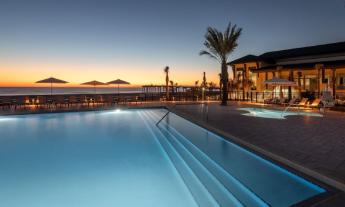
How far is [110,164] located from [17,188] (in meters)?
2.04

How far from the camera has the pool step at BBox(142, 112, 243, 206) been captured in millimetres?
3996

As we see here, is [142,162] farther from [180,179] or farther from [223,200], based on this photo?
[223,200]

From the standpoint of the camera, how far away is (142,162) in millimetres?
6562

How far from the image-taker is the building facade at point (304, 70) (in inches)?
684

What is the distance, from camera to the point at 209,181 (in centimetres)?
484

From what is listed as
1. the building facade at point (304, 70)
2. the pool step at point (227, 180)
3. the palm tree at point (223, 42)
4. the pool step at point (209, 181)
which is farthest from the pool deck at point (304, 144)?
the palm tree at point (223, 42)

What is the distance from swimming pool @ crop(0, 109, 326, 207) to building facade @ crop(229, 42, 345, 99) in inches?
444

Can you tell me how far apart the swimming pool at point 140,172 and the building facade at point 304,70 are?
11.3 meters

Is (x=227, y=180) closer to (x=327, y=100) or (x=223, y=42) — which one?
(x=327, y=100)

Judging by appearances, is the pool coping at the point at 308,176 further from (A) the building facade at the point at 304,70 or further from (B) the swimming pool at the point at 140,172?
(A) the building facade at the point at 304,70

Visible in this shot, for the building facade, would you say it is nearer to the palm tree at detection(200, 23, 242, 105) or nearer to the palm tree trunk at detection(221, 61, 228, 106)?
the palm tree trunk at detection(221, 61, 228, 106)

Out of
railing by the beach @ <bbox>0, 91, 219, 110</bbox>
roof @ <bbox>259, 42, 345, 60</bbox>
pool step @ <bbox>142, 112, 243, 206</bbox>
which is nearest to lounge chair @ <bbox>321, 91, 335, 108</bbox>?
roof @ <bbox>259, 42, 345, 60</bbox>

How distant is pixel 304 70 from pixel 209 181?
58.5 feet

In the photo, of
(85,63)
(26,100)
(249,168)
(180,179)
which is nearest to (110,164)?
(180,179)
